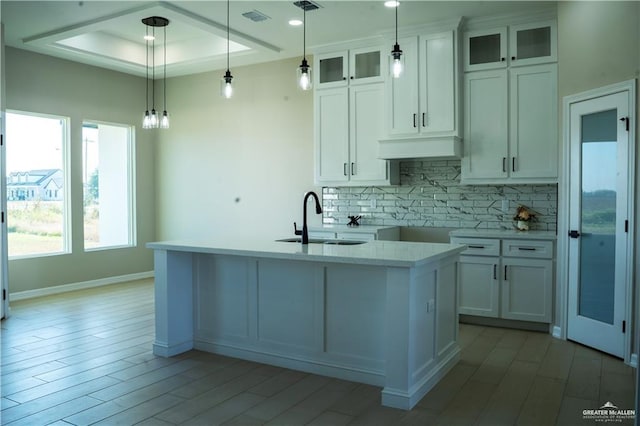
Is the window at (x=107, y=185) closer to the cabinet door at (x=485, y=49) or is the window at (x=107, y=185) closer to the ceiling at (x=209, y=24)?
the ceiling at (x=209, y=24)

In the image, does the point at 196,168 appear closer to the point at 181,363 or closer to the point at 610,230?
the point at 181,363

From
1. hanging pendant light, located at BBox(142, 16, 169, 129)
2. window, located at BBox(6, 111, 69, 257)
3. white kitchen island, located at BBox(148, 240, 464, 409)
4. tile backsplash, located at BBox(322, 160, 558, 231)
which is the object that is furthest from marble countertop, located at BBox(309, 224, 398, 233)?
window, located at BBox(6, 111, 69, 257)

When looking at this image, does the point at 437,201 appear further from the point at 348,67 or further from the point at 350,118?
the point at 348,67

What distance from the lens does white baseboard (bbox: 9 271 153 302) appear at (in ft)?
20.4

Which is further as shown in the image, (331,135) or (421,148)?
(331,135)

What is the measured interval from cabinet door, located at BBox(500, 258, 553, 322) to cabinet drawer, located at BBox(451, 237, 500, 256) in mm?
130

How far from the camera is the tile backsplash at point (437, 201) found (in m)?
5.23

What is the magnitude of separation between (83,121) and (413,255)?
546 cm

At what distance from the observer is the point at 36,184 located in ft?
21.2

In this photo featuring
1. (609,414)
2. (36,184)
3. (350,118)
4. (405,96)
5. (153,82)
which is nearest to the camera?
(609,414)

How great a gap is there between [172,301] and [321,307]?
123cm

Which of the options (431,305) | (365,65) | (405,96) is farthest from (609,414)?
(365,65)

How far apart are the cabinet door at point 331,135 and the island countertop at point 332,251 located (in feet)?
6.59

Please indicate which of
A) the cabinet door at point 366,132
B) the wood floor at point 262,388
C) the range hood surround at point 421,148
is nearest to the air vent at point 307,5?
the cabinet door at point 366,132
